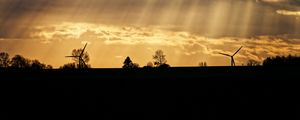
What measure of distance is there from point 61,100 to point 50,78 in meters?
2.42

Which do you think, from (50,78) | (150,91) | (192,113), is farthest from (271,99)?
(50,78)

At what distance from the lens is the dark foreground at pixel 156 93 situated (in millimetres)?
56281

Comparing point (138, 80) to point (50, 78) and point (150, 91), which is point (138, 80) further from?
point (50, 78)

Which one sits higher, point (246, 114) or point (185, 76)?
point (185, 76)

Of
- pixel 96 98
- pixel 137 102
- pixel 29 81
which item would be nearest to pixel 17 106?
pixel 29 81

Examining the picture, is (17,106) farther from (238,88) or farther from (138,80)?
(238,88)

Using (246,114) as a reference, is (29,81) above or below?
above

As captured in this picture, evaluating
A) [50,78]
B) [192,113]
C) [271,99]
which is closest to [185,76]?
[192,113]

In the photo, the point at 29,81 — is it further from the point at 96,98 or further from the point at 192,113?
the point at 192,113

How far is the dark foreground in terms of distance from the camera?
185ft

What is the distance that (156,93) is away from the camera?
Result: 190ft

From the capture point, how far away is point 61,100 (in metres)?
56.8

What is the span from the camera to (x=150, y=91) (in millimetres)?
57656

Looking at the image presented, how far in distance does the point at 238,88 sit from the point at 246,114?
2929mm
